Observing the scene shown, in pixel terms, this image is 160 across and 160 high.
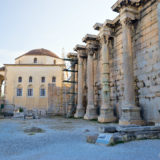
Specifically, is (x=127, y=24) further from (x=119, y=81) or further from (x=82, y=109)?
(x=82, y=109)

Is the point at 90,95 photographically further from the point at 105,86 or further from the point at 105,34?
the point at 105,34

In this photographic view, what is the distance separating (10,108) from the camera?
34594mm

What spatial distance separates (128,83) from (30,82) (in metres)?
28.6

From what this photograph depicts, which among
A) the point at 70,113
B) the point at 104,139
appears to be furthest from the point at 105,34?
the point at 70,113

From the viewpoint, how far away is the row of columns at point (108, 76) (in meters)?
10.2

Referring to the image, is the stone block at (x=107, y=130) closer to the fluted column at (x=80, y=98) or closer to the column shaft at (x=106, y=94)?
the column shaft at (x=106, y=94)

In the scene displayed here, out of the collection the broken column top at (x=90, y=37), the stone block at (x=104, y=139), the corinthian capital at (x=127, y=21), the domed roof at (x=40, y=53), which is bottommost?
the stone block at (x=104, y=139)

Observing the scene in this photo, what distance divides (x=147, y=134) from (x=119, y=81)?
23.6 ft

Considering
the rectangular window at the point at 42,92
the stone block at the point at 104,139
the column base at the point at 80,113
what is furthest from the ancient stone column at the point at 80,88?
the rectangular window at the point at 42,92

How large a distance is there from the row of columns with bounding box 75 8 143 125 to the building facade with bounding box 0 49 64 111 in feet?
60.0

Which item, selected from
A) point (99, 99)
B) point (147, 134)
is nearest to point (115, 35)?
point (99, 99)

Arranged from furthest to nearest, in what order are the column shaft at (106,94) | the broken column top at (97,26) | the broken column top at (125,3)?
the broken column top at (97,26) < the column shaft at (106,94) < the broken column top at (125,3)

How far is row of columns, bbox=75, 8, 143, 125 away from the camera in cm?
1020

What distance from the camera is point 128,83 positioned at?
10.6m
